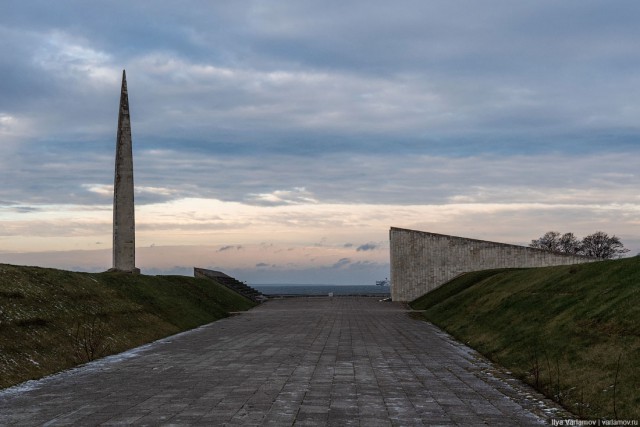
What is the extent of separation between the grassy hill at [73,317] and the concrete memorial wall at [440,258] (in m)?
38.4

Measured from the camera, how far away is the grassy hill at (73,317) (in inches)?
803

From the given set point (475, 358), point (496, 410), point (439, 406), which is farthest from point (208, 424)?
point (475, 358)

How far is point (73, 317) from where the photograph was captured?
26.0 metres

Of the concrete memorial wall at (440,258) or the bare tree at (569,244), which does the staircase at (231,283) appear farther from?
the bare tree at (569,244)

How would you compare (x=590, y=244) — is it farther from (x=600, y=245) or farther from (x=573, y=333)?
(x=573, y=333)

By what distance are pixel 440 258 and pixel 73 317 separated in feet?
180

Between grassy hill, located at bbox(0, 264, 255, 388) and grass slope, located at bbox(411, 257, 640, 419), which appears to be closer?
grass slope, located at bbox(411, 257, 640, 419)

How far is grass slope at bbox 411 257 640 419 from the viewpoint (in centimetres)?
1448

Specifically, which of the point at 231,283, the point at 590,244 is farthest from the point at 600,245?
the point at 231,283

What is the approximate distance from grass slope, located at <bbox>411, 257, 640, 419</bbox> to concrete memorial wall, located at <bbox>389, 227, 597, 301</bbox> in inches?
1382

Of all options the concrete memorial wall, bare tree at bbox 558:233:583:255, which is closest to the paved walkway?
the concrete memorial wall

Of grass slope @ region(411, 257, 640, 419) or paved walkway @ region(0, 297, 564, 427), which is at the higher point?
grass slope @ region(411, 257, 640, 419)

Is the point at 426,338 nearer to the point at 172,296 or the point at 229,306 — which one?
the point at 172,296

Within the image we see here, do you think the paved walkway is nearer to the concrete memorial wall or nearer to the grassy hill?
the grassy hill
